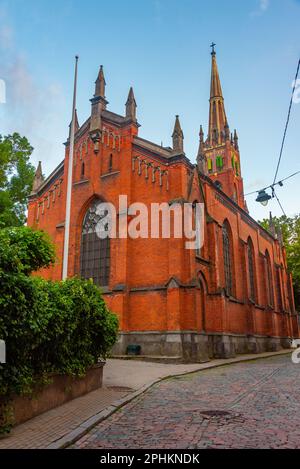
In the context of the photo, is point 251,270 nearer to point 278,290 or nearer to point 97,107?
point 278,290

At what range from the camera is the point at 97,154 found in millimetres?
23656

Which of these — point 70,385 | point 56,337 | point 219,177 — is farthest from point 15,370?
point 219,177

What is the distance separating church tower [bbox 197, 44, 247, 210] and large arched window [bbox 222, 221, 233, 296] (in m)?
15.0

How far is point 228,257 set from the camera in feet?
88.9

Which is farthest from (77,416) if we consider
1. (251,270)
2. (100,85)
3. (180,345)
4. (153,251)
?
(251,270)

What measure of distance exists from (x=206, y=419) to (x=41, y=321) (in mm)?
3276

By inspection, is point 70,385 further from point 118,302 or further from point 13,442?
point 118,302

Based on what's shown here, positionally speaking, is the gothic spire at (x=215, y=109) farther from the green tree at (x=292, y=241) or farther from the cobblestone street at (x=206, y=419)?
the cobblestone street at (x=206, y=419)

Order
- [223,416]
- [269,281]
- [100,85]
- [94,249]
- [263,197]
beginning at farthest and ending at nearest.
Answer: [269,281], [100,85], [94,249], [263,197], [223,416]

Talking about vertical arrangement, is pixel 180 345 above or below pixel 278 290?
below

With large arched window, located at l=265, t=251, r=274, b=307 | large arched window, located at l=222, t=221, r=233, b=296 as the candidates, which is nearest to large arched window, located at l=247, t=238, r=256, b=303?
large arched window, located at l=265, t=251, r=274, b=307

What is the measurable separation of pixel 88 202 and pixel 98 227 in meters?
1.86

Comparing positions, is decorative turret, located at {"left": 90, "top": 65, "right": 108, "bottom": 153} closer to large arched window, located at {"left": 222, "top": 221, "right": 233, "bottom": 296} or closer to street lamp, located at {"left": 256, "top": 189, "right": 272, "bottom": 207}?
large arched window, located at {"left": 222, "top": 221, "right": 233, "bottom": 296}

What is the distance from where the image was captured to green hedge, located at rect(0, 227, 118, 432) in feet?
19.2
